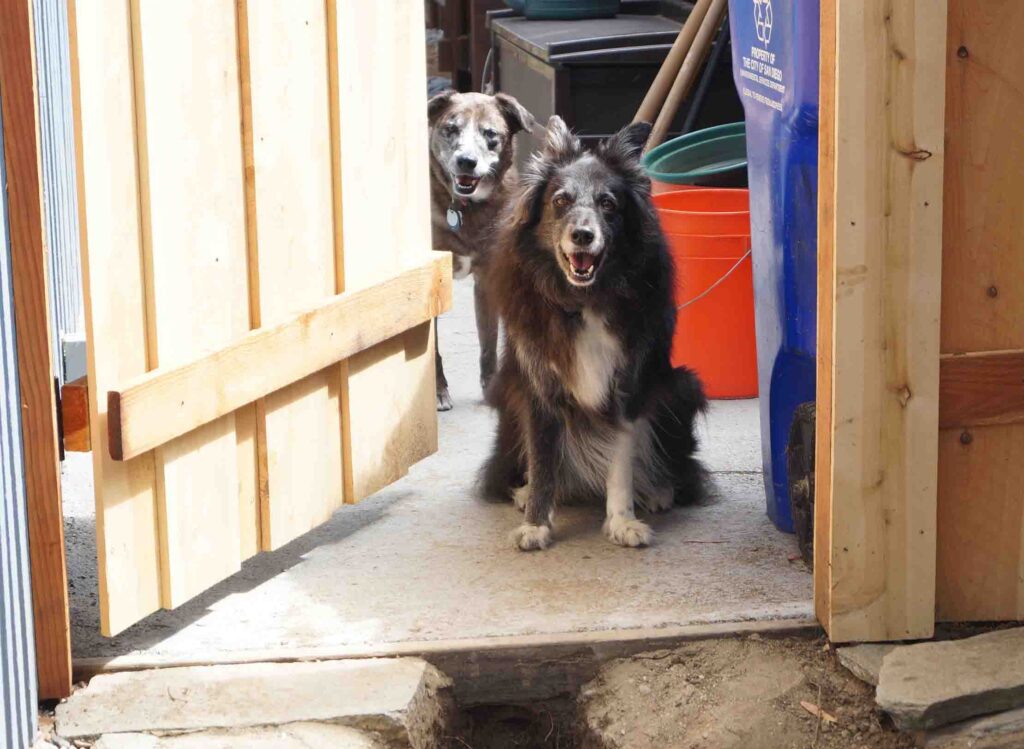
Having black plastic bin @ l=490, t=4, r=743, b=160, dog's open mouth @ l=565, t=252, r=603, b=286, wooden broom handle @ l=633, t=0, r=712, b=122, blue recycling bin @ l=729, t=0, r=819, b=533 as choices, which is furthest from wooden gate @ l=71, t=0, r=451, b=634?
black plastic bin @ l=490, t=4, r=743, b=160

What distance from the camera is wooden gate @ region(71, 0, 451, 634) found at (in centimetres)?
294

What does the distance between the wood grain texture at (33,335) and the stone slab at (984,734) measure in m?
1.88

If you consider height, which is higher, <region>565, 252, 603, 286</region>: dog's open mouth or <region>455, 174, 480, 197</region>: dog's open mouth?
<region>455, 174, 480, 197</region>: dog's open mouth

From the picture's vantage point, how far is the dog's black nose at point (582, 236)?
3.71 meters

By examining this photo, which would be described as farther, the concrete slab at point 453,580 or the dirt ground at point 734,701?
the concrete slab at point 453,580

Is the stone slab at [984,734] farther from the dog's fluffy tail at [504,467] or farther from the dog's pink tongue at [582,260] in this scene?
the dog's fluffy tail at [504,467]

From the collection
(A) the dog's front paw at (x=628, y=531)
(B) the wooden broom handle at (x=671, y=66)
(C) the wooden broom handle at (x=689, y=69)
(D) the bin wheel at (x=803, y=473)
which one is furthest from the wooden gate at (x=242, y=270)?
(B) the wooden broom handle at (x=671, y=66)

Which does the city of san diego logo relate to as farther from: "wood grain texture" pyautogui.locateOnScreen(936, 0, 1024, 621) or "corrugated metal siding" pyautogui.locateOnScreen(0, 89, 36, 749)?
"corrugated metal siding" pyautogui.locateOnScreen(0, 89, 36, 749)

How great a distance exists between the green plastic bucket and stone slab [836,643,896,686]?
107 inches

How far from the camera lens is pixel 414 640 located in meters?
3.27

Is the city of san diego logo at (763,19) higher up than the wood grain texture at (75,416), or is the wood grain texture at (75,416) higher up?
the city of san diego logo at (763,19)

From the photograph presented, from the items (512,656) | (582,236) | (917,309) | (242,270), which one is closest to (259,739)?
(512,656)

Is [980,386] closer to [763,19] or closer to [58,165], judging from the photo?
[763,19]

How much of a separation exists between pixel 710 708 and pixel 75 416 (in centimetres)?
155
